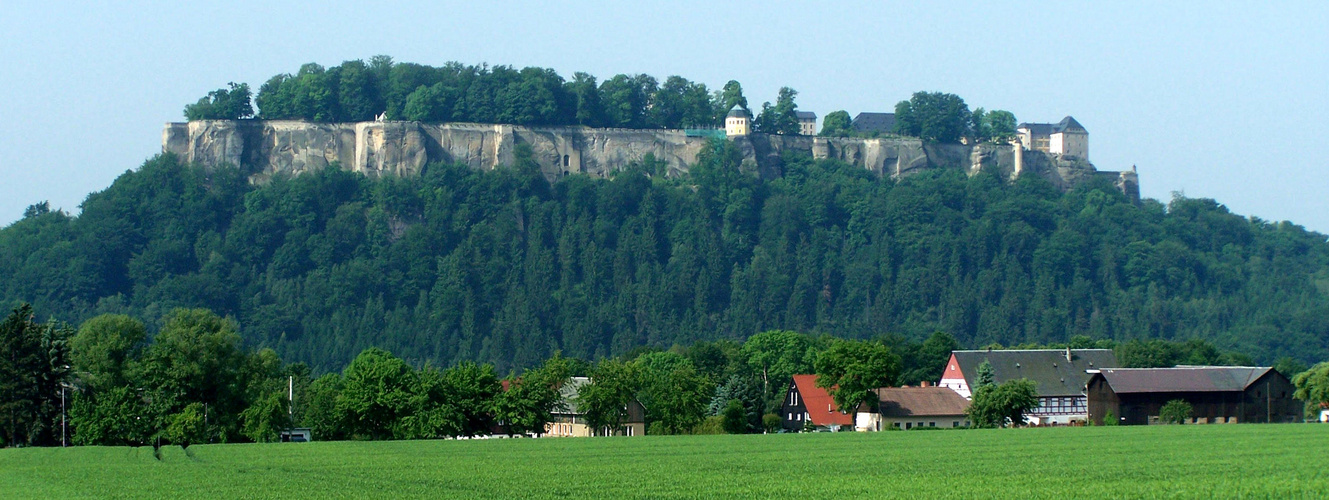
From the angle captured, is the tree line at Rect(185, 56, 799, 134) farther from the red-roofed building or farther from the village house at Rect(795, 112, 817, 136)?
the red-roofed building

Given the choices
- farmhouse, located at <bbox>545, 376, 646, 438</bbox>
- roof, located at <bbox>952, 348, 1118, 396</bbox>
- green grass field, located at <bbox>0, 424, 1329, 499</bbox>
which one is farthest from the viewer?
roof, located at <bbox>952, 348, 1118, 396</bbox>

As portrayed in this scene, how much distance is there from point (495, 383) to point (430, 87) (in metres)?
99.4

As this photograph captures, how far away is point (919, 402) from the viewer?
88.2 metres

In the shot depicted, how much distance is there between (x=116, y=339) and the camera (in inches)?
2793

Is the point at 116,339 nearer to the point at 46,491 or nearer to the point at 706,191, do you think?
the point at 46,491

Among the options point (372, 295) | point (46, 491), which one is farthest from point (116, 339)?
point (372, 295)

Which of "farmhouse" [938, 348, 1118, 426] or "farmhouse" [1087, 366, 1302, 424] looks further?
"farmhouse" [938, 348, 1118, 426]

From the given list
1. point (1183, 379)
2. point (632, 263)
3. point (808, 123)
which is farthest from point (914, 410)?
point (808, 123)

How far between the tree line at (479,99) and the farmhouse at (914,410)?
80182mm

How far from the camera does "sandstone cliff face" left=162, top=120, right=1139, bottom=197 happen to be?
157 metres

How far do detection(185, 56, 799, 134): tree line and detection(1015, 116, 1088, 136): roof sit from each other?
29726mm

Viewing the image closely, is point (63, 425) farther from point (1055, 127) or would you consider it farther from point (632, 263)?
point (1055, 127)

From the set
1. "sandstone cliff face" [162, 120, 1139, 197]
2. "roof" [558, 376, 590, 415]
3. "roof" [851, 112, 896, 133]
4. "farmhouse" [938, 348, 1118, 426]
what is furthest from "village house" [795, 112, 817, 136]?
"roof" [558, 376, 590, 415]

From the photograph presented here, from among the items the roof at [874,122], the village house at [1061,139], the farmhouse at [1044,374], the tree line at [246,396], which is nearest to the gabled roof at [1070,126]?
the village house at [1061,139]
